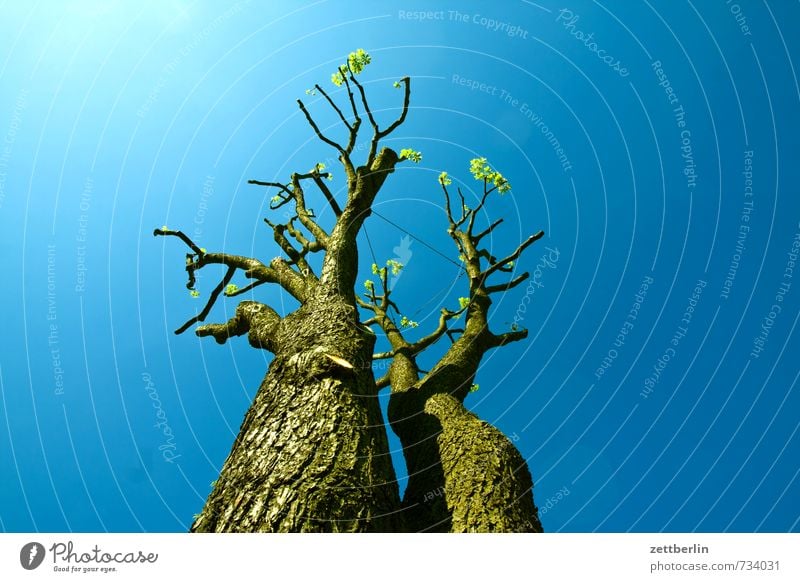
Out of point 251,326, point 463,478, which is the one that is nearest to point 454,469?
point 463,478

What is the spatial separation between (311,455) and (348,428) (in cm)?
42

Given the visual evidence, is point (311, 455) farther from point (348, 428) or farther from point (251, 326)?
point (251, 326)

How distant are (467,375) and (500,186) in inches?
→ 200

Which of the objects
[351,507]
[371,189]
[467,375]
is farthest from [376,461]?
[371,189]

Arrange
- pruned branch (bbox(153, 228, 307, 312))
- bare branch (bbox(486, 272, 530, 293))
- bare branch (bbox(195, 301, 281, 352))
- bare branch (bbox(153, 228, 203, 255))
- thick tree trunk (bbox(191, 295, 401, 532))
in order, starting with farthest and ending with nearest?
1. bare branch (bbox(486, 272, 530, 293))
2. bare branch (bbox(153, 228, 203, 255))
3. pruned branch (bbox(153, 228, 307, 312))
4. bare branch (bbox(195, 301, 281, 352))
5. thick tree trunk (bbox(191, 295, 401, 532))

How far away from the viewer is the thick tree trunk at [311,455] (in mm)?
3047

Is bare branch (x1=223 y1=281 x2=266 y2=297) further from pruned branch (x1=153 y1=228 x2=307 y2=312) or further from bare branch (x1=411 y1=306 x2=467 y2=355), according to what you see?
bare branch (x1=411 y1=306 x2=467 y2=355)

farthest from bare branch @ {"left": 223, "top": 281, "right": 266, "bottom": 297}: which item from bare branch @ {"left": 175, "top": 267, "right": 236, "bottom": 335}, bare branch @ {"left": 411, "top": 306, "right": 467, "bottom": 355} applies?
bare branch @ {"left": 411, "top": 306, "right": 467, "bottom": 355}

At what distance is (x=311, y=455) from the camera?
3.37m

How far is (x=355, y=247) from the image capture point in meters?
6.67

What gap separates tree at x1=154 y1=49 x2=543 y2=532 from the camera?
318 cm

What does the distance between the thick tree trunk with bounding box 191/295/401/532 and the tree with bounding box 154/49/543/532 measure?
10 millimetres

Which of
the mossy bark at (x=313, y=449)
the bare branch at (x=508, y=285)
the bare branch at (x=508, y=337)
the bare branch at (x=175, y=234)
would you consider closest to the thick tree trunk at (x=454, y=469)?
the mossy bark at (x=313, y=449)
